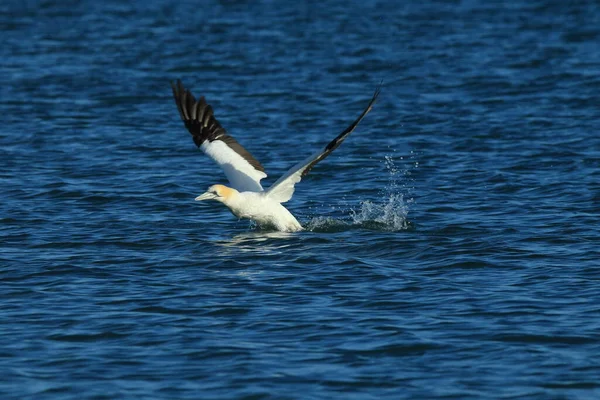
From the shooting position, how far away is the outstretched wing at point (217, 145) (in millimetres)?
14297

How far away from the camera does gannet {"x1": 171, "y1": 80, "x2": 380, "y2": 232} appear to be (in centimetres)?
1344

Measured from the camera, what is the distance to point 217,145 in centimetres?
1446

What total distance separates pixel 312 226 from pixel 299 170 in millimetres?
1595

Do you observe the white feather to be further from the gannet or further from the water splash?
the water splash

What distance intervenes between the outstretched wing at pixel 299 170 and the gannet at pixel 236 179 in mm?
11

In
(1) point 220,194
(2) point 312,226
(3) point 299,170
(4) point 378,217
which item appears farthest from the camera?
(4) point 378,217

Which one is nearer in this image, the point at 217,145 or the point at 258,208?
the point at 258,208

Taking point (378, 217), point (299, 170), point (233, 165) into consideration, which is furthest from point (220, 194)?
point (378, 217)

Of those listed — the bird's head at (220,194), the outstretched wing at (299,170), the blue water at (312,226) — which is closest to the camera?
the blue water at (312,226)

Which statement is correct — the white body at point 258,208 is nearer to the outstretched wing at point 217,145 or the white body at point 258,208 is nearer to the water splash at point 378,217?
the water splash at point 378,217

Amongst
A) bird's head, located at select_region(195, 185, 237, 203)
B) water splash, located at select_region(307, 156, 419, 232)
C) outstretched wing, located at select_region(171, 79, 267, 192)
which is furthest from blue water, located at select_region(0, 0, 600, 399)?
outstretched wing, located at select_region(171, 79, 267, 192)

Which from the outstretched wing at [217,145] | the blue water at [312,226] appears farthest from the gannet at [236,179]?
the blue water at [312,226]

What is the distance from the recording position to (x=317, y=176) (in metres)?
17.2

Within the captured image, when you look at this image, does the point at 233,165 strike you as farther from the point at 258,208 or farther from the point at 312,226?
the point at 312,226
